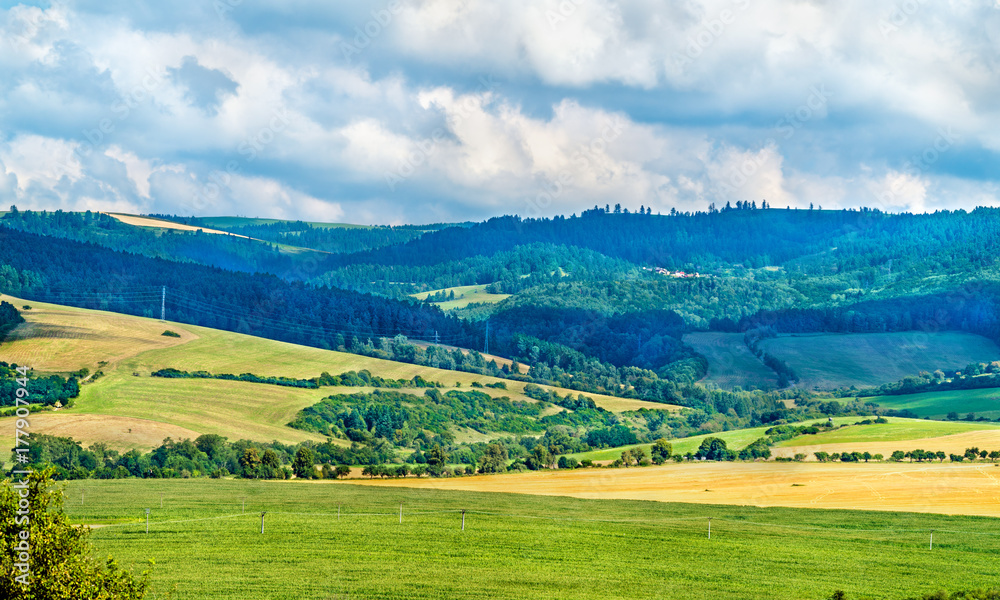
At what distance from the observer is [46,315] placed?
5910 inches

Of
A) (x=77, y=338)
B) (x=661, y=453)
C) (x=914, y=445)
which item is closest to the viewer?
(x=914, y=445)

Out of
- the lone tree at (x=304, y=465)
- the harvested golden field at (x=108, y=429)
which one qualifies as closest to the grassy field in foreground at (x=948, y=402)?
the lone tree at (x=304, y=465)

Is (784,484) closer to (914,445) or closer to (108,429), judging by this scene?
(914,445)

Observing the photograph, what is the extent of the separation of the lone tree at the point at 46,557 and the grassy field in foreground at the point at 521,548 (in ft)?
46.6

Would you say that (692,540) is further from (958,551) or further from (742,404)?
(742,404)

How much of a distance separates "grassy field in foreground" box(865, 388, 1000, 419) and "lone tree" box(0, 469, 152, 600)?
460 feet

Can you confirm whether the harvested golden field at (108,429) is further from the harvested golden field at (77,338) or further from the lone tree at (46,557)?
the lone tree at (46,557)

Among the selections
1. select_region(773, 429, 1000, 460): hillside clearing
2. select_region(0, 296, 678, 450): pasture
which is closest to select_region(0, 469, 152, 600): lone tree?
select_region(0, 296, 678, 450): pasture

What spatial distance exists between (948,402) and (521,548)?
125m

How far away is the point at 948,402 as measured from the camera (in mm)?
149125

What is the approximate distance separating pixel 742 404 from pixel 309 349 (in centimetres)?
8089

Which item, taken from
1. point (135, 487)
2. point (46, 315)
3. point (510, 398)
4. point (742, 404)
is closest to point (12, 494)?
point (135, 487)

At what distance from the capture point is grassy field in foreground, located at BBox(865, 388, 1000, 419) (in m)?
140

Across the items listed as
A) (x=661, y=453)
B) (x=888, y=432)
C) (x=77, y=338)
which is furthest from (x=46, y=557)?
(x=77, y=338)
